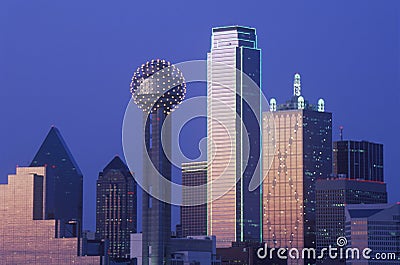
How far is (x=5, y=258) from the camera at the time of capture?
194 meters

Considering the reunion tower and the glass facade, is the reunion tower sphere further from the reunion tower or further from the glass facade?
Answer: the glass facade

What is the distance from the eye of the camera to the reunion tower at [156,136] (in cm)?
18925

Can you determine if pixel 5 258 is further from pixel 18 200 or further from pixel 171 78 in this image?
pixel 171 78

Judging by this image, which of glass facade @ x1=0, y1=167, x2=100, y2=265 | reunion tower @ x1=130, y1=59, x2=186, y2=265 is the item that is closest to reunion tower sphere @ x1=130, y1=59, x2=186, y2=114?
reunion tower @ x1=130, y1=59, x2=186, y2=265

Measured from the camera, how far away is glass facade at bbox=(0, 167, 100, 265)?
599ft

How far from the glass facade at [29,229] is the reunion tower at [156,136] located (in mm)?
12770

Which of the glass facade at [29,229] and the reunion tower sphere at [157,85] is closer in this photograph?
the glass facade at [29,229]

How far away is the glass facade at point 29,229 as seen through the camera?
182 meters

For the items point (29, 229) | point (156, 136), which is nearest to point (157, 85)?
point (156, 136)

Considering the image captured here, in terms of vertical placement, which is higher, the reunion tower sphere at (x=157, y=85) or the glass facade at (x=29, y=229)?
the reunion tower sphere at (x=157, y=85)

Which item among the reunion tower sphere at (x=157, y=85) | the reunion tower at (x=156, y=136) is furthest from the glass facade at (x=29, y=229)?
the reunion tower sphere at (x=157, y=85)

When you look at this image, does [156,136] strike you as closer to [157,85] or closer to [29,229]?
[157,85]

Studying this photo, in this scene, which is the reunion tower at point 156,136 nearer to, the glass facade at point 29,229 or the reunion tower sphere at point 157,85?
the reunion tower sphere at point 157,85

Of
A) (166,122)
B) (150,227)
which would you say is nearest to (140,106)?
(166,122)
